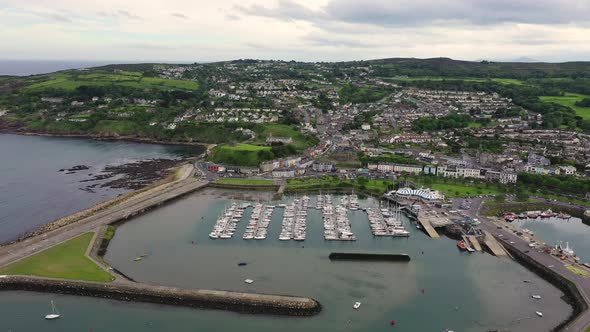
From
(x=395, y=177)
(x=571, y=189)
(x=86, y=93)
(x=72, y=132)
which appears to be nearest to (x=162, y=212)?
(x=395, y=177)

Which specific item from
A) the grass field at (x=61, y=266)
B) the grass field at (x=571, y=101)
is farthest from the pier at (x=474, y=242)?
the grass field at (x=571, y=101)

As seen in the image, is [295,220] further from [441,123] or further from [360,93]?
[360,93]

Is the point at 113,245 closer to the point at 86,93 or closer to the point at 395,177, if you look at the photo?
the point at 395,177

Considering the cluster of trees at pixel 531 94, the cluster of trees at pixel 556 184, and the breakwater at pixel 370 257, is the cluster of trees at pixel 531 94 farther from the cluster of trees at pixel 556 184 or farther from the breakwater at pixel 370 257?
the breakwater at pixel 370 257

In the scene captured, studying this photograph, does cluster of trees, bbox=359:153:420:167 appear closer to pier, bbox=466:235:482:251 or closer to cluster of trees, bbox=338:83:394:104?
pier, bbox=466:235:482:251

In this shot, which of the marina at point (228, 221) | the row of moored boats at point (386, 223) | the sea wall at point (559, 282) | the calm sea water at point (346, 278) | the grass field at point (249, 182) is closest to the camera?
the calm sea water at point (346, 278)

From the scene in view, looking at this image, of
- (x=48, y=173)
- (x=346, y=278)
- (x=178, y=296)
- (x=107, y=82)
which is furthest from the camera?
(x=107, y=82)

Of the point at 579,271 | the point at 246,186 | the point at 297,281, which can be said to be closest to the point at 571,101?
the point at 579,271
